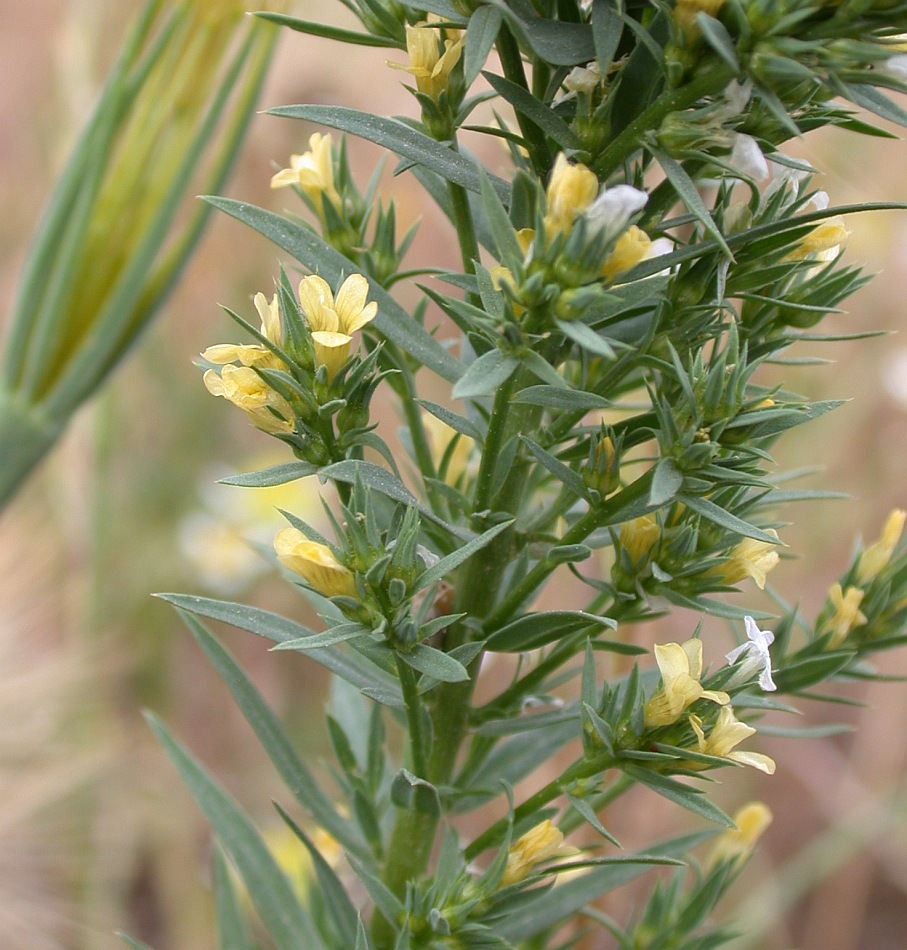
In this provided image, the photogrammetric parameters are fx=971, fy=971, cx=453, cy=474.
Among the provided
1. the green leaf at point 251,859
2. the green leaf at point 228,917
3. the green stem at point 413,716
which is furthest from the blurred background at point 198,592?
the green stem at point 413,716

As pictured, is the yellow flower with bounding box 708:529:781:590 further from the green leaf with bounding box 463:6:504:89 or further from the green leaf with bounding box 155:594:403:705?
the green leaf with bounding box 463:6:504:89

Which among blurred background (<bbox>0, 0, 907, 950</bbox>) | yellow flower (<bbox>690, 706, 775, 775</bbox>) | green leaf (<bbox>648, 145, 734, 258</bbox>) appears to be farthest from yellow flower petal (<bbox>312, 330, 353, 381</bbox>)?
blurred background (<bbox>0, 0, 907, 950</bbox>)

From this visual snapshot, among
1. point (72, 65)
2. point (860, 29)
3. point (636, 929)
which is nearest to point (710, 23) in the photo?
point (860, 29)

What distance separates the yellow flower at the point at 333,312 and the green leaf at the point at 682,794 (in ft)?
1.08

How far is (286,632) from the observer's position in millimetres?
680

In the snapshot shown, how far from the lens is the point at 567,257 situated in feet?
1.74

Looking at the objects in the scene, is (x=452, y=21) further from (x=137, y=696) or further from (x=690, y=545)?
(x=137, y=696)

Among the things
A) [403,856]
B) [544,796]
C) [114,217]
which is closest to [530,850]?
→ [544,796]

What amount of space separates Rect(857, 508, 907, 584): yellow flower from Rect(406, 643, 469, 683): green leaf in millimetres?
404

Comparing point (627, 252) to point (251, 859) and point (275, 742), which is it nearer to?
point (275, 742)

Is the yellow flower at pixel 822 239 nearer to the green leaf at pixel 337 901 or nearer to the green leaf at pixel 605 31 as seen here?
the green leaf at pixel 605 31

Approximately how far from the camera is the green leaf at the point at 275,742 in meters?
0.77

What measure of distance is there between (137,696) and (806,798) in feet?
6.46

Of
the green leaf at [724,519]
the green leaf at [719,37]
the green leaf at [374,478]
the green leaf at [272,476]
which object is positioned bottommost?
the green leaf at [272,476]
